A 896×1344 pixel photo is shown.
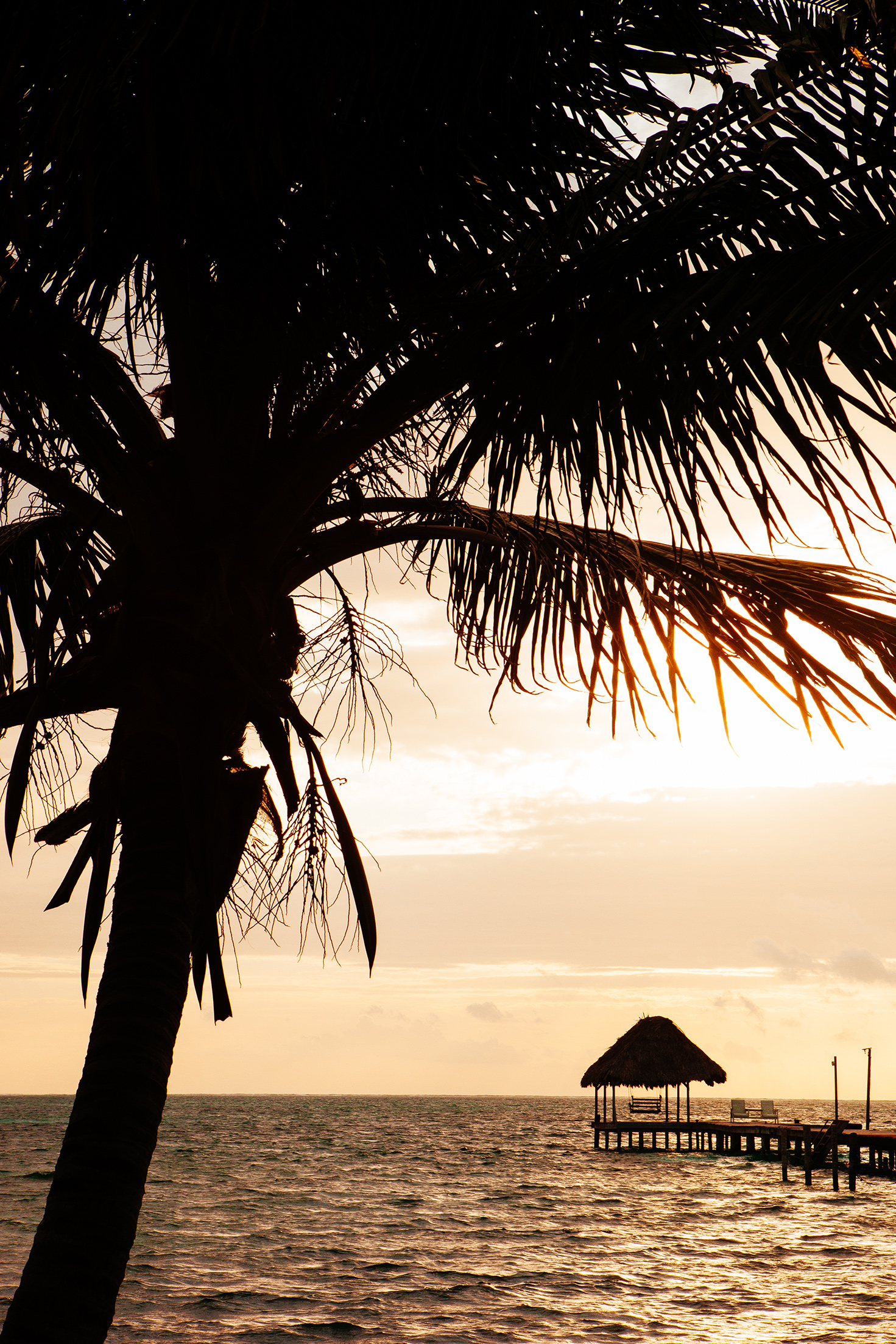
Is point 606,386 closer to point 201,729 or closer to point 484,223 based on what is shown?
point 484,223

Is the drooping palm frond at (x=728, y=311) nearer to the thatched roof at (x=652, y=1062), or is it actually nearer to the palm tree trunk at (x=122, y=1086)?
the palm tree trunk at (x=122, y=1086)

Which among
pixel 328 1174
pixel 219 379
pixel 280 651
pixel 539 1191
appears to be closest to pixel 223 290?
pixel 219 379

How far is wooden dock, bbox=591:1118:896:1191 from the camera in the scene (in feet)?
97.9

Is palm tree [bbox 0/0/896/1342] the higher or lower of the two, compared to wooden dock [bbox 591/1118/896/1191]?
higher

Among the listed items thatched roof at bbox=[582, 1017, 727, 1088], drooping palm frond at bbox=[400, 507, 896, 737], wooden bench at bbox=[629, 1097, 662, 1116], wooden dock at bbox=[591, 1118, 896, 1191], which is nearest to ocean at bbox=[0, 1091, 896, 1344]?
wooden dock at bbox=[591, 1118, 896, 1191]

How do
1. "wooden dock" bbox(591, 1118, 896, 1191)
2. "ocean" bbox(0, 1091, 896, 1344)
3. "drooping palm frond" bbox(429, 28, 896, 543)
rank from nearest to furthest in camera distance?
"drooping palm frond" bbox(429, 28, 896, 543), "ocean" bbox(0, 1091, 896, 1344), "wooden dock" bbox(591, 1118, 896, 1191)

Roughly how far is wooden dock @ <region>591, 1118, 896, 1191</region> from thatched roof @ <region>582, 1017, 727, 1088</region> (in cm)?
328

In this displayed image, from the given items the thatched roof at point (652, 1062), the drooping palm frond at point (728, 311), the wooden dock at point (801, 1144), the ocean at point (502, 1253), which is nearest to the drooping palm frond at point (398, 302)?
the drooping palm frond at point (728, 311)

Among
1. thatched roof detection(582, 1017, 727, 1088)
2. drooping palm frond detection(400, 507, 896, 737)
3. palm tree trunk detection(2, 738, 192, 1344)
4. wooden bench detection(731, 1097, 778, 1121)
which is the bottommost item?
wooden bench detection(731, 1097, 778, 1121)

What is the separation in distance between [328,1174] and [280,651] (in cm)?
4261

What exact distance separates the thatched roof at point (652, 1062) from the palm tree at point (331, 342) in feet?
120

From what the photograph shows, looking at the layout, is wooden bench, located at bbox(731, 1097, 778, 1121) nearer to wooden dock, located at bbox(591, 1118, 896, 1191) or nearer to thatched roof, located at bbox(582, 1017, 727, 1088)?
wooden dock, located at bbox(591, 1118, 896, 1191)

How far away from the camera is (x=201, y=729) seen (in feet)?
10.4

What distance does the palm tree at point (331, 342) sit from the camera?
8.29ft
